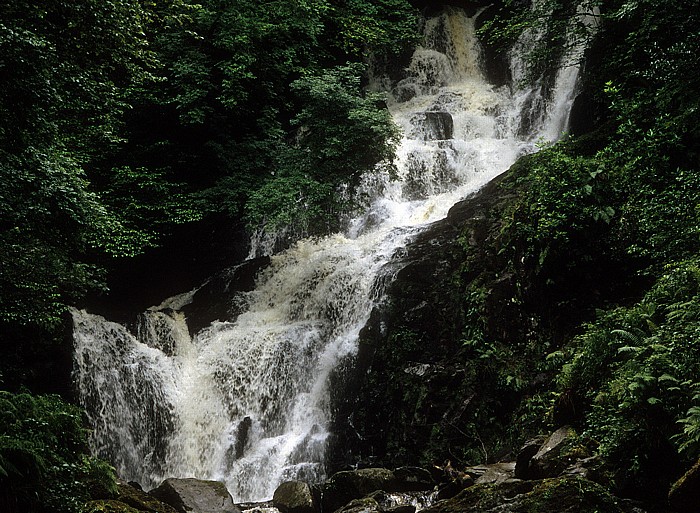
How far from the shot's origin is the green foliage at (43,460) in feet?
16.4

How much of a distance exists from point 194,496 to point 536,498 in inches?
215

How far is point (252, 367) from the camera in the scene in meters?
12.5

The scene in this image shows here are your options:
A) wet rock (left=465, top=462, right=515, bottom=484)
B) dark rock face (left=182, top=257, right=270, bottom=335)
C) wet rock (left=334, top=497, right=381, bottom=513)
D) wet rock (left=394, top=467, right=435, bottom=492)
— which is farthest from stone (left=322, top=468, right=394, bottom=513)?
dark rock face (left=182, top=257, right=270, bottom=335)

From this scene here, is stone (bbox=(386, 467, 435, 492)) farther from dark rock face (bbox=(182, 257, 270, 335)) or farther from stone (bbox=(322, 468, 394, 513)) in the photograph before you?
dark rock face (bbox=(182, 257, 270, 335))

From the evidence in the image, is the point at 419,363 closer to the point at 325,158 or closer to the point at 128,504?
the point at 128,504

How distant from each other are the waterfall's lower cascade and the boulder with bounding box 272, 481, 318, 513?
1263mm

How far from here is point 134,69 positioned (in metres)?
9.26

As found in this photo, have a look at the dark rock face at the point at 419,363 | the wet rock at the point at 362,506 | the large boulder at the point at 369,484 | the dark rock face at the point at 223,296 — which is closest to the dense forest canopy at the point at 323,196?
the dark rock face at the point at 419,363

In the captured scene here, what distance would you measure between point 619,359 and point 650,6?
24.7 ft

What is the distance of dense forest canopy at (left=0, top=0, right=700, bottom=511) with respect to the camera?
18.5ft

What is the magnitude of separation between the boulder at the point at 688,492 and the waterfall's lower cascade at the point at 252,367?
7.06m

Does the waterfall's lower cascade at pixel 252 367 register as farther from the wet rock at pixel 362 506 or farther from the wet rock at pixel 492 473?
the wet rock at pixel 492 473

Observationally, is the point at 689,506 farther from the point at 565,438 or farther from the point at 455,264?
the point at 455,264

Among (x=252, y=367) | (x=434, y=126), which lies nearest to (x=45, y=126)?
(x=252, y=367)
